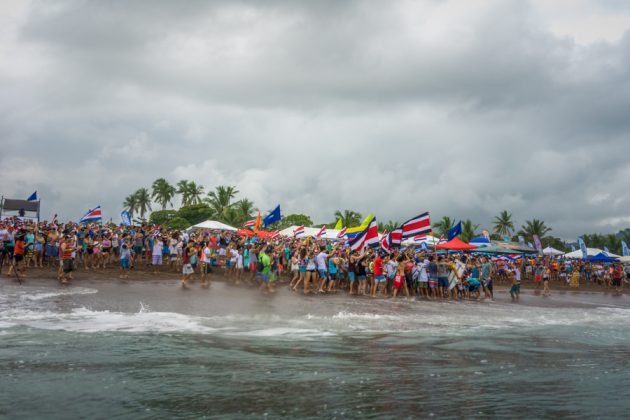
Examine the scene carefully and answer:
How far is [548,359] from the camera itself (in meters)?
10.4

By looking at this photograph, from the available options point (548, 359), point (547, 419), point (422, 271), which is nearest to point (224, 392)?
point (547, 419)

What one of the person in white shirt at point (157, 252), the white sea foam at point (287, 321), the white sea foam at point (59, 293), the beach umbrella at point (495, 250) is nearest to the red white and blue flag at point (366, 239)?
the white sea foam at point (287, 321)

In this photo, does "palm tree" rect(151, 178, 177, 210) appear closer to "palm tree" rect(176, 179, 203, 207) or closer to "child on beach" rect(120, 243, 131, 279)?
"palm tree" rect(176, 179, 203, 207)

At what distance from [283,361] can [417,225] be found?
17.6m

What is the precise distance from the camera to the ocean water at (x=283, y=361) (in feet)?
22.2

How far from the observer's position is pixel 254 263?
74.0 ft

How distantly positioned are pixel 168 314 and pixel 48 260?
40.1ft

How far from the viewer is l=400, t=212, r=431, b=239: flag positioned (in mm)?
25484

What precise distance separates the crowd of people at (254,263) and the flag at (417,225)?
1.21m

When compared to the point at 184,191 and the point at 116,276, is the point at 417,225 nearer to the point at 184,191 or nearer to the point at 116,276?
the point at 116,276

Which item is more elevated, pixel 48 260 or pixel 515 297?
pixel 48 260

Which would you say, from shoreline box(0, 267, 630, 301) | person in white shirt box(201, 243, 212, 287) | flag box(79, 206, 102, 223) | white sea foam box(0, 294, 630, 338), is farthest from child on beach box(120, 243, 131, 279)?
flag box(79, 206, 102, 223)

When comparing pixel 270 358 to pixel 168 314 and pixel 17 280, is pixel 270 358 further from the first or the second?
pixel 17 280

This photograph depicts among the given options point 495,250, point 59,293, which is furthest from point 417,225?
point 495,250
